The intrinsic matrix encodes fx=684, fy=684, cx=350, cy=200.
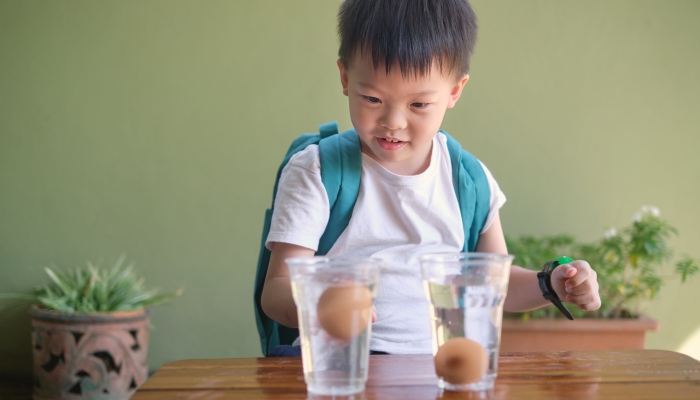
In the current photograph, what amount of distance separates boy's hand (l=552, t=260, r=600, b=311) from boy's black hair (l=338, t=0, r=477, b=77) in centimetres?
37

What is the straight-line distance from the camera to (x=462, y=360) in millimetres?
694

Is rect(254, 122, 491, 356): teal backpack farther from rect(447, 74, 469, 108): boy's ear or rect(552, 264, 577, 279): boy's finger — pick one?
rect(552, 264, 577, 279): boy's finger

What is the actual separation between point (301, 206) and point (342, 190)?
0.30 ft

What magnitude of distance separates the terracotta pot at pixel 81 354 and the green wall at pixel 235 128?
1.24ft

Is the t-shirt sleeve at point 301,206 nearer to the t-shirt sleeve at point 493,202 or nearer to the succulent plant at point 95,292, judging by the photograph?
the t-shirt sleeve at point 493,202

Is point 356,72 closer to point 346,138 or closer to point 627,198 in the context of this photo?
point 346,138

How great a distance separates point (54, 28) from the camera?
106 inches

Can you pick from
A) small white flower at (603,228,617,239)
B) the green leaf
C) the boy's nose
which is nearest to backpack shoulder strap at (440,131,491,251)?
the boy's nose

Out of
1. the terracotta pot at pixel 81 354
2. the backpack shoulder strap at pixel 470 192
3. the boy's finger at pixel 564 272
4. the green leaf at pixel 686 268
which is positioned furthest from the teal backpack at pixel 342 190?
the green leaf at pixel 686 268

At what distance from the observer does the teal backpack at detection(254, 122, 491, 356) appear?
120 cm

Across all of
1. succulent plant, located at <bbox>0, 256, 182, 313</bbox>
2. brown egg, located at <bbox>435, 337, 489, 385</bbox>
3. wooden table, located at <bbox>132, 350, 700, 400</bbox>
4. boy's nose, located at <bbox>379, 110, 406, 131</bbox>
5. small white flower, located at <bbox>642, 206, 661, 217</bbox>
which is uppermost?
boy's nose, located at <bbox>379, 110, 406, 131</bbox>

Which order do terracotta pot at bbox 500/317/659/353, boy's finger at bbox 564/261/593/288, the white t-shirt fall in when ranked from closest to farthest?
1. boy's finger at bbox 564/261/593/288
2. the white t-shirt
3. terracotta pot at bbox 500/317/659/353

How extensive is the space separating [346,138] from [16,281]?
2.06 meters

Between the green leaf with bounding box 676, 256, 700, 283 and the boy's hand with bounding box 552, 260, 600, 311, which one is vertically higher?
the boy's hand with bounding box 552, 260, 600, 311
